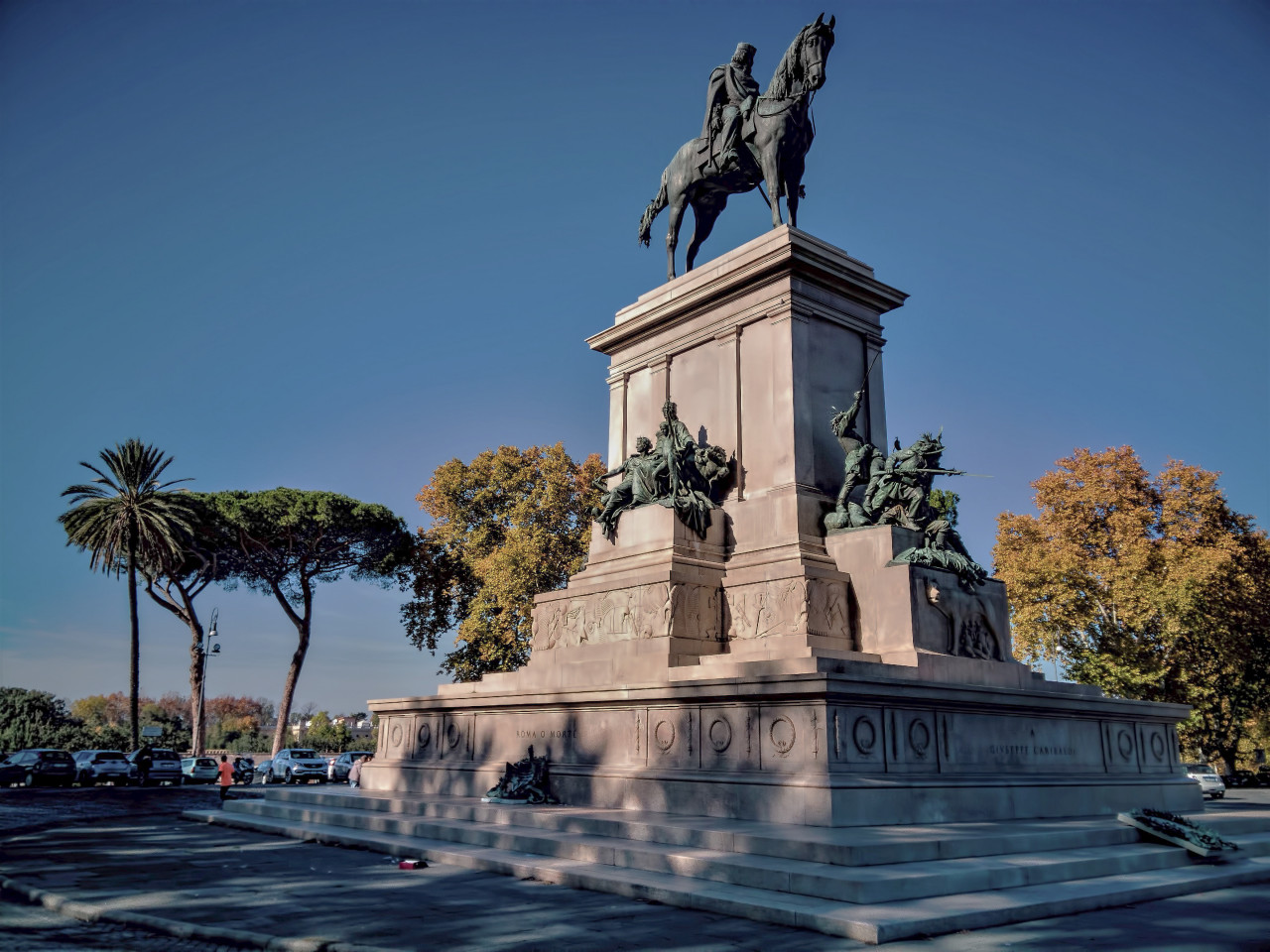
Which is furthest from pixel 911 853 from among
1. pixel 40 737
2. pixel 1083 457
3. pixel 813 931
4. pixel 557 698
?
pixel 40 737

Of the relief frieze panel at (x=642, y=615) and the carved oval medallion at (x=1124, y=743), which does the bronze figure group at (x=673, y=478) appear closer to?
the relief frieze panel at (x=642, y=615)

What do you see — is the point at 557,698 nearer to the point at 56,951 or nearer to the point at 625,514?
the point at 625,514

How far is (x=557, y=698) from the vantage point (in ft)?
52.5

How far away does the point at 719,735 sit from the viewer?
13.5m

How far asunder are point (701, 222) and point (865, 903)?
16.7m

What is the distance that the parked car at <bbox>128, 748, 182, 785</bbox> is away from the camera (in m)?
41.7

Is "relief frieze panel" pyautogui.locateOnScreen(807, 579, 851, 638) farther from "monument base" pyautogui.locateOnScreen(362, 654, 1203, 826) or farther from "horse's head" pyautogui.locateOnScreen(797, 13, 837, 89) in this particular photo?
"horse's head" pyautogui.locateOnScreen(797, 13, 837, 89)

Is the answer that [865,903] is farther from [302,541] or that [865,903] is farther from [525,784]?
[302,541]

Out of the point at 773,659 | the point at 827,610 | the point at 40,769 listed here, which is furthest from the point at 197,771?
the point at 773,659

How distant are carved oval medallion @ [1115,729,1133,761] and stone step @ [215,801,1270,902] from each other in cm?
276

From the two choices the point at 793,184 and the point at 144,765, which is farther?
the point at 144,765

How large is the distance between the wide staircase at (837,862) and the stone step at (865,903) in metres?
0.01

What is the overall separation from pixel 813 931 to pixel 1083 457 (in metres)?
38.9

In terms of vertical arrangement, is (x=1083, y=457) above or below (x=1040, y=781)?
above
